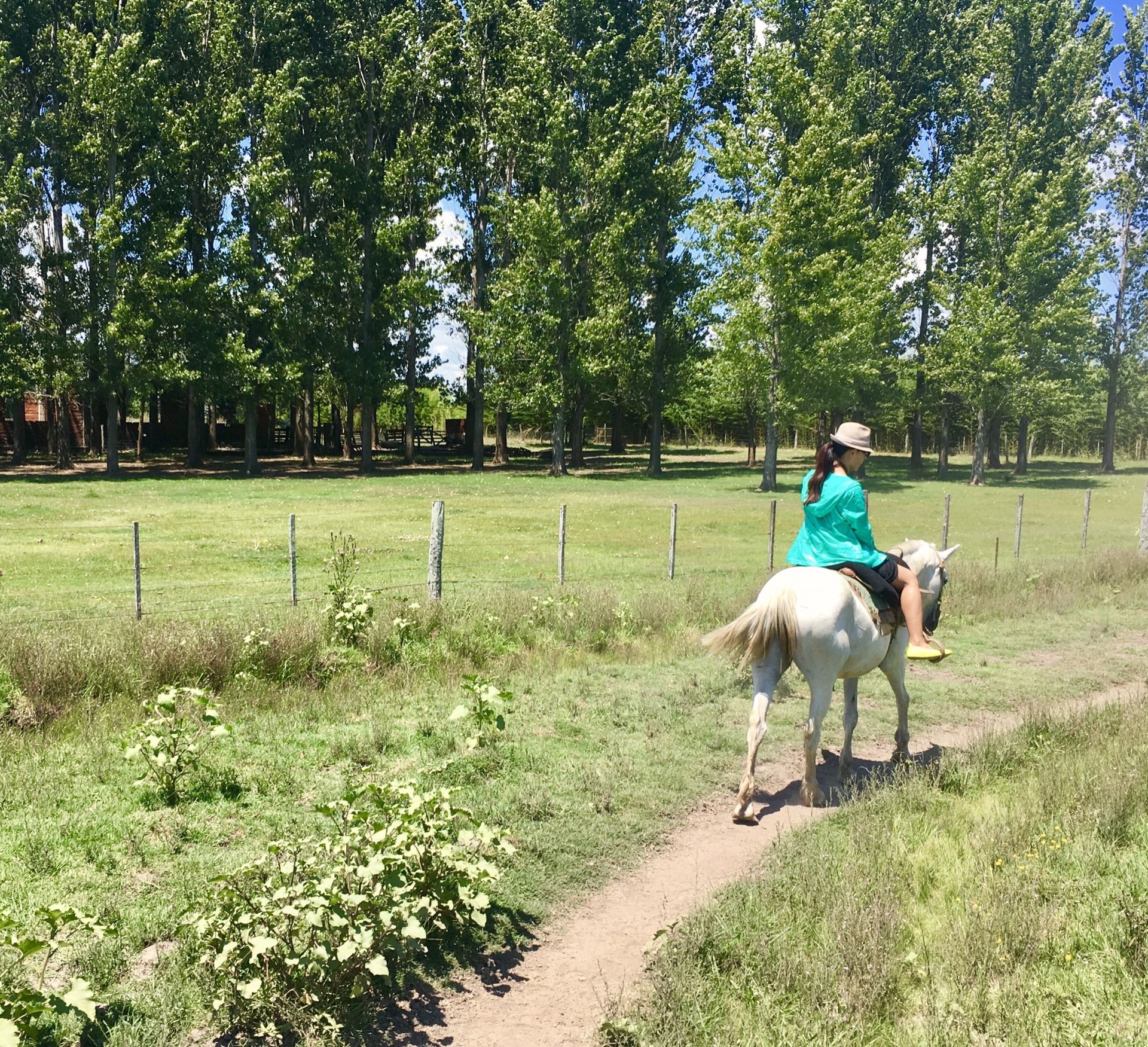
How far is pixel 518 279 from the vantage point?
42.7m

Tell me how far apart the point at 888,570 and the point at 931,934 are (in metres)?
3.00

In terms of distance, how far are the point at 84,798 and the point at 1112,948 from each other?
6.19 m

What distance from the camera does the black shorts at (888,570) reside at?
22.9 ft

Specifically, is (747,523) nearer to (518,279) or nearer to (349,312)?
(518,279)

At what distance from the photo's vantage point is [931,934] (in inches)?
183

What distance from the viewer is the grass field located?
5336 mm

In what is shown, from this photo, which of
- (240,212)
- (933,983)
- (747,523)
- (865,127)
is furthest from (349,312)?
(933,983)

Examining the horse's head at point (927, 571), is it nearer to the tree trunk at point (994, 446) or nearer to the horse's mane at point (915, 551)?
the horse's mane at point (915, 551)

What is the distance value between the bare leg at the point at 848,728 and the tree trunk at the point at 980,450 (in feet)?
137

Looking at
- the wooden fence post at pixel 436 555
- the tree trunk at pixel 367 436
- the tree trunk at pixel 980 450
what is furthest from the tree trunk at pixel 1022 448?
the wooden fence post at pixel 436 555

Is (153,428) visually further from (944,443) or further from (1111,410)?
(1111,410)

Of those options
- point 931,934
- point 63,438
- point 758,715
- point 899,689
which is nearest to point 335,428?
point 63,438

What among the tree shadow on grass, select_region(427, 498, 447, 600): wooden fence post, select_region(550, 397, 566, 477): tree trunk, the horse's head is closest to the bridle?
the horse's head

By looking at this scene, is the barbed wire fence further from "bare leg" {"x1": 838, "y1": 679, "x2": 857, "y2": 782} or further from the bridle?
the bridle
